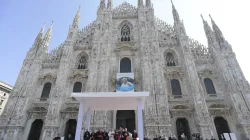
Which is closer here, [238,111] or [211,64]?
[238,111]

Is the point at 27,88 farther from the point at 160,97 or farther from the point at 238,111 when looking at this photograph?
the point at 238,111

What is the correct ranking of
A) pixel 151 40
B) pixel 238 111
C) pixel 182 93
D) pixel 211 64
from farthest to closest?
1. pixel 151 40
2. pixel 211 64
3. pixel 182 93
4. pixel 238 111

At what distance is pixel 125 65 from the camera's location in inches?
874

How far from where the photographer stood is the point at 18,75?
20.5 metres

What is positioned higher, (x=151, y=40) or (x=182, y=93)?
(x=151, y=40)

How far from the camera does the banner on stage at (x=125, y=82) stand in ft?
62.2

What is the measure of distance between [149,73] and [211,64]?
27.0ft

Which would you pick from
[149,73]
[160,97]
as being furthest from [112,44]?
[160,97]

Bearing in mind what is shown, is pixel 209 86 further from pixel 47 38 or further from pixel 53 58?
pixel 47 38

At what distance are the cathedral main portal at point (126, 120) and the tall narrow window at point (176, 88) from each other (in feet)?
18.4

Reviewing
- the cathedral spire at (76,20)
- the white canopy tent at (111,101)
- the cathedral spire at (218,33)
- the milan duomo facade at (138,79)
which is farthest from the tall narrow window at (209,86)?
the cathedral spire at (76,20)

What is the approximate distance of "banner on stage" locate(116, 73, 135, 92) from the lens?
747 inches

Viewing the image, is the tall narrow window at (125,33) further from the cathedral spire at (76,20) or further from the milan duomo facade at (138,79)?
the cathedral spire at (76,20)

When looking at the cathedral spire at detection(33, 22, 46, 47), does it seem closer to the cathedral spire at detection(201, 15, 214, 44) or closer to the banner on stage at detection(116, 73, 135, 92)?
the banner on stage at detection(116, 73, 135, 92)
